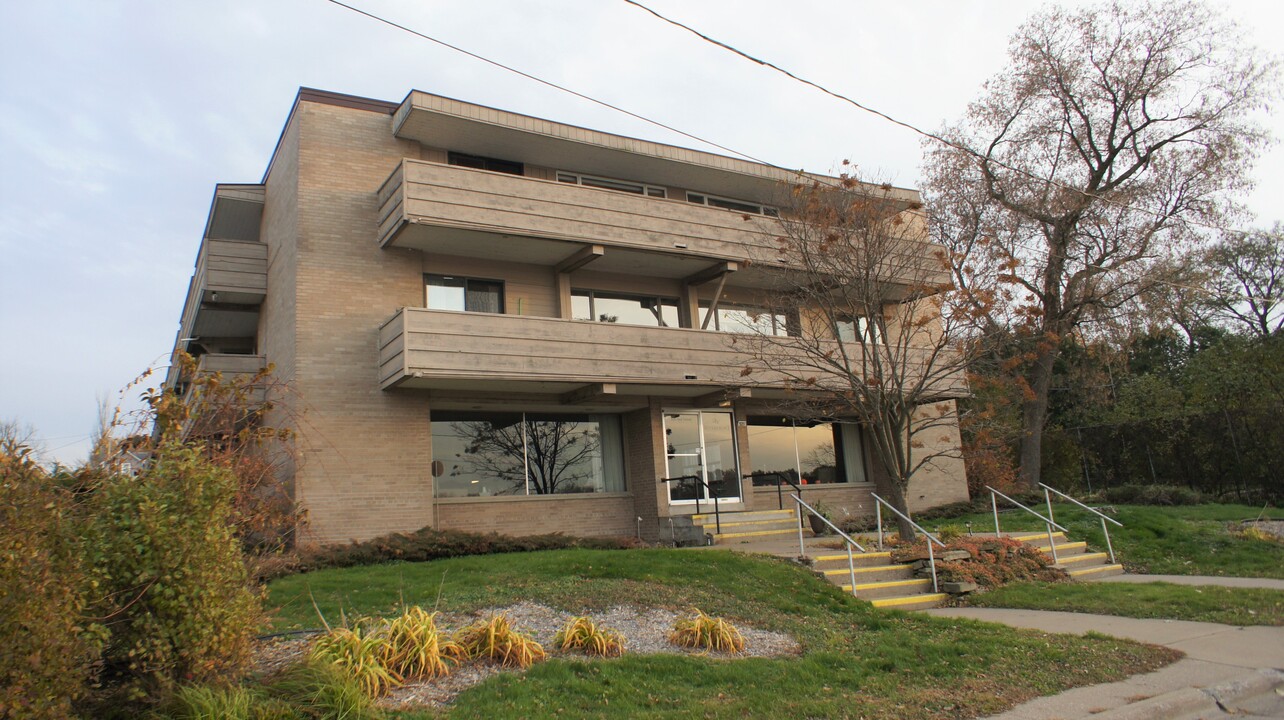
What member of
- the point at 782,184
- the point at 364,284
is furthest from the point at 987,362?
the point at 364,284

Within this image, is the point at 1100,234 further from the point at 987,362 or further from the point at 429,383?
the point at 429,383

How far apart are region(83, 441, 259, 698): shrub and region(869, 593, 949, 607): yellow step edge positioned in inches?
344

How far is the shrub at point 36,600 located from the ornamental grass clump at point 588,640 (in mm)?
4252

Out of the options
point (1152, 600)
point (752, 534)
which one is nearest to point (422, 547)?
point (752, 534)

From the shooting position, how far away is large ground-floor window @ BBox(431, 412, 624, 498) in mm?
18500

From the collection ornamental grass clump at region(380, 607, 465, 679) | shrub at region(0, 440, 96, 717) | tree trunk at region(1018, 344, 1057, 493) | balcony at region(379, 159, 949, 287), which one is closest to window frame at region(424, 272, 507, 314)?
balcony at region(379, 159, 949, 287)

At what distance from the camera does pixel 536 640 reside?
8711 millimetres

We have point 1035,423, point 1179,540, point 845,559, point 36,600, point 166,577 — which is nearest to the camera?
point 36,600

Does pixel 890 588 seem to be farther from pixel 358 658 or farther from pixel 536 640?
pixel 358 658

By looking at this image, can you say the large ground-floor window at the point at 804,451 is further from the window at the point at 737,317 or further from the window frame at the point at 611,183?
the window frame at the point at 611,183

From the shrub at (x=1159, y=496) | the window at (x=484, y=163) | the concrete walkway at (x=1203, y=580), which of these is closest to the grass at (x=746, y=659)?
the concrete walkway at (x=1203, y=580)

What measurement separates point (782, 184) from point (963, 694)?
12877 millimetres

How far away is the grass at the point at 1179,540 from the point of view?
588 inches

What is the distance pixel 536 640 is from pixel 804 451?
51.7 feet
